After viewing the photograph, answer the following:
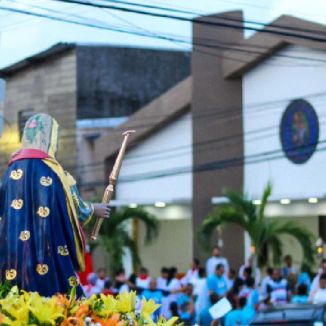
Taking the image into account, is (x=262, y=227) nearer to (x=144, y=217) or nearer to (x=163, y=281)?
(x=163, y=281)

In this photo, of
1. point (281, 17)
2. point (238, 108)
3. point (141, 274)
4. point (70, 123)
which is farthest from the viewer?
point (70, 123)

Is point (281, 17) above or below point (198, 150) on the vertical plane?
above

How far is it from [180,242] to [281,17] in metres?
10.9

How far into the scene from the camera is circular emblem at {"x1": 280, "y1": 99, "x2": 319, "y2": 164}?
1091 inches

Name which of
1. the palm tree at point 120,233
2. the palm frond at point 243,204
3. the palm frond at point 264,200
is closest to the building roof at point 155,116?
the palm tree at point 120,233

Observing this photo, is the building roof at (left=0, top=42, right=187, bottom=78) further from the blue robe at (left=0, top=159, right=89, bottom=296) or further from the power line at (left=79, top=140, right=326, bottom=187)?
the blue robe at (left=0, top=159, right=89, bottom=296)

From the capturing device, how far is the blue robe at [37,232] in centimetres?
755

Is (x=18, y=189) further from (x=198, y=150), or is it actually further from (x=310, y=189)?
(x=198, y=150)

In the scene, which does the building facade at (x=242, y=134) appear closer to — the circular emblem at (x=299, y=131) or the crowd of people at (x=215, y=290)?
the circular emblem at (x=299, y=131)

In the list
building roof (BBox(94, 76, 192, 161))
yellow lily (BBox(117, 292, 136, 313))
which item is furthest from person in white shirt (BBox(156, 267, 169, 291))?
yellow lily (BBox(117, 292, 136, 313))

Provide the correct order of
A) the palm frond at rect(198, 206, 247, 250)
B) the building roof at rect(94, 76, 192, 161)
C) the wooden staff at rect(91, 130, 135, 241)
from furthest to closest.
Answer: the building roof at rect(94, 76, 192, 161) < the palm frond at rect(198, 206, 247, 250) < the wooden staff at rect(91, 130, 135, 241)

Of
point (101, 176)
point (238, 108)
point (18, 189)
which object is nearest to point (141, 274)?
point (238, 108)

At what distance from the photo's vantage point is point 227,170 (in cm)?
3055

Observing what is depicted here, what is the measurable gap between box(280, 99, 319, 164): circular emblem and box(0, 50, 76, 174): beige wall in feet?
29.5
